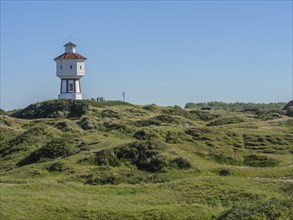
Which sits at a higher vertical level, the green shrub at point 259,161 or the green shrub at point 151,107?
the green shrub at point 151,107

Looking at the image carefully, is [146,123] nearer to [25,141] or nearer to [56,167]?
[25,141]

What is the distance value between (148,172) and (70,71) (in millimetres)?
42173

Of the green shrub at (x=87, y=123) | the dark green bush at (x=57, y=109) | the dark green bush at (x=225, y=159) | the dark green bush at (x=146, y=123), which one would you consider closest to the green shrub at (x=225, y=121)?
the dark green bush at (x=146, y=123)

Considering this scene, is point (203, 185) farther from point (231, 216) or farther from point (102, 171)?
point (102, 171)

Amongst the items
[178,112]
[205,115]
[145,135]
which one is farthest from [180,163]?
[205,115]

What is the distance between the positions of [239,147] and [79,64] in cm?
3734

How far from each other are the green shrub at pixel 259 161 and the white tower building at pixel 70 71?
3968 centimetres

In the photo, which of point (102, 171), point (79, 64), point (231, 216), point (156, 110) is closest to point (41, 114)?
point (79, 64)

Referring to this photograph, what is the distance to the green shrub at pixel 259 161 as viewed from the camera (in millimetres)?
37219

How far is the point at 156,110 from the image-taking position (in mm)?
72938

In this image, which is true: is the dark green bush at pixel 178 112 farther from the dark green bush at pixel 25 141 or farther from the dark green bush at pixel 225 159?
the dark green bush at pixel 225 159

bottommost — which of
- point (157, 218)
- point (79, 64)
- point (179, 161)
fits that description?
point (157, 218)

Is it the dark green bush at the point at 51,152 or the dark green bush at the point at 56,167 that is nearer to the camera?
the dark green bush at the point at 56,167

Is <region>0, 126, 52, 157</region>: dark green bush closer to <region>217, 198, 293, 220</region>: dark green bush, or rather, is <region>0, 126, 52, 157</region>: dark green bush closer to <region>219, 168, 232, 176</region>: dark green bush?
<region>219, 168, 232, 176</region>: dark green bush
